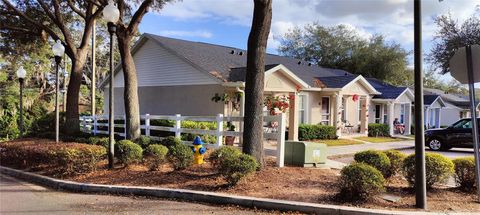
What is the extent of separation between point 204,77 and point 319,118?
8091mm

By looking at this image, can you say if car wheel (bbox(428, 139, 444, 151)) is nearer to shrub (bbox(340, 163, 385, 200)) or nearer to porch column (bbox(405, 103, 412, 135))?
porch column (bbox(405, 103, 412, 135))

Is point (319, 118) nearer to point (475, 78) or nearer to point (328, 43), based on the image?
point (475, 78)

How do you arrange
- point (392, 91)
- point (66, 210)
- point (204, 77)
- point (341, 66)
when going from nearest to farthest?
point (66, 210), point (204, 77), point (392, 91), point (341, 66)

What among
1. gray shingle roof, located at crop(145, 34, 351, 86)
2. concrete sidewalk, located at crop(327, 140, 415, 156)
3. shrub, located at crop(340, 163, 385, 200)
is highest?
gray shingle roof, located at crop(145, 34, 351, 86)

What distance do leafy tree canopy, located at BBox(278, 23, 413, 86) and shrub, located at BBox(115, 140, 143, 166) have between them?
40596 millimetres

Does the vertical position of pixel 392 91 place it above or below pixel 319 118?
above

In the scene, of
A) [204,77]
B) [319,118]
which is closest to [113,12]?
[204,77]

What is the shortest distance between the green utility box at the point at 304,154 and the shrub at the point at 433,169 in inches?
127

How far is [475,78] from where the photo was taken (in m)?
7.08

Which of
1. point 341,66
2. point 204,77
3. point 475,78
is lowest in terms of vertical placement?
point 475,78

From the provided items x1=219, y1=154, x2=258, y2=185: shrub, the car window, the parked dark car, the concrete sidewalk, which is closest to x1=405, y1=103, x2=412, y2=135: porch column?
the concrete sidewalk

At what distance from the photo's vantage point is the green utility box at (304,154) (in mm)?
10742

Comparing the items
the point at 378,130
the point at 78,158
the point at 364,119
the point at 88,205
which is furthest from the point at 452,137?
the point at 88,205

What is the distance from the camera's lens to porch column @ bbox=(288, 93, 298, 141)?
18.9m
